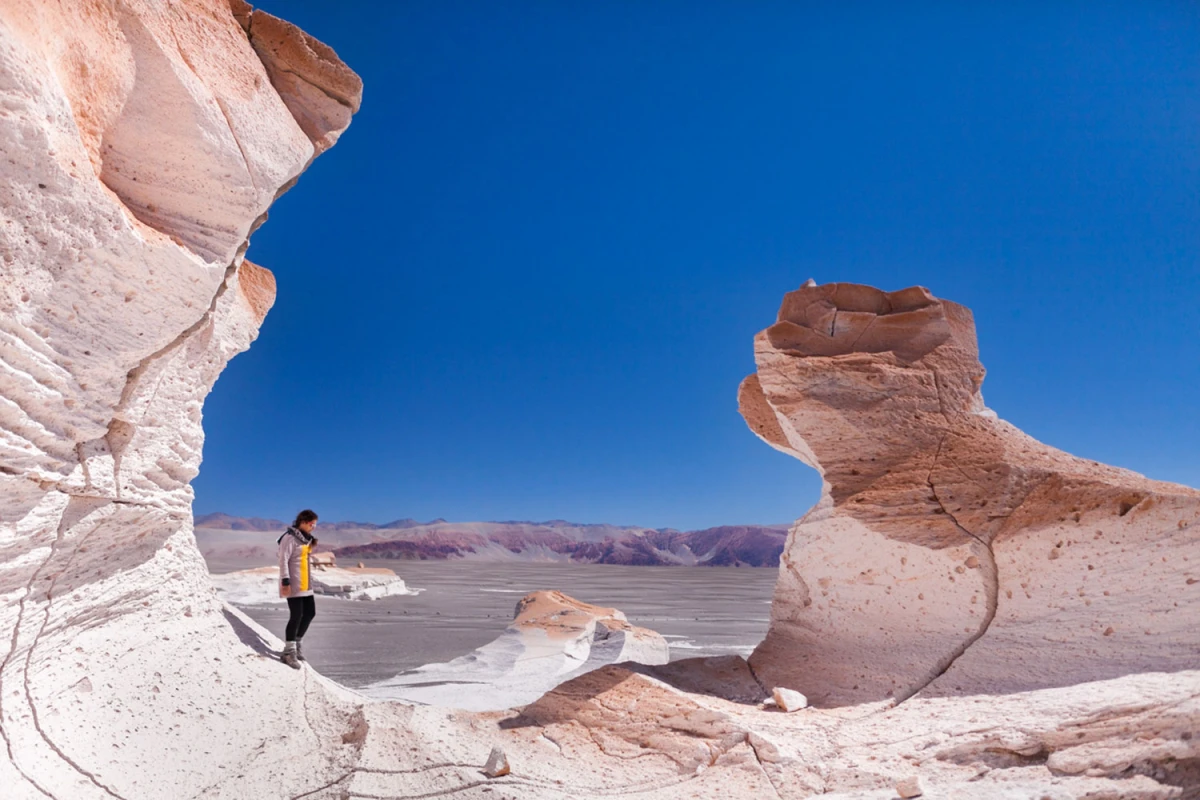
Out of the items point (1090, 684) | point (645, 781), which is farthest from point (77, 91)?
point (1090, 684)

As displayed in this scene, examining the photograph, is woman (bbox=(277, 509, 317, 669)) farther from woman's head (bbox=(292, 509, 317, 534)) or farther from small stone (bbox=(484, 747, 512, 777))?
small stone (bbox=(484, 747, 512, 777))

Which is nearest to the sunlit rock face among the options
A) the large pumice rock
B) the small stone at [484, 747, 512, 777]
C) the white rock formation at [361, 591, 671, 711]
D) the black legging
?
the black legging

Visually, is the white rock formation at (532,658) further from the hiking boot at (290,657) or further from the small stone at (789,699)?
the small stone at (789,699)

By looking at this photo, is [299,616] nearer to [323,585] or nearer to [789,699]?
[789,699]

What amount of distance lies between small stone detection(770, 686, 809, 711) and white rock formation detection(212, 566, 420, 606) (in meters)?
8.73

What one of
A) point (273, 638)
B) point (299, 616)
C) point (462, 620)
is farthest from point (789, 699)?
point (462, 620)

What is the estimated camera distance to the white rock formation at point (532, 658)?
534 centimetres

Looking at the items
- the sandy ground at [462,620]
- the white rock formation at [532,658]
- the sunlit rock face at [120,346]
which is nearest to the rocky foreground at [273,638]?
the sunlit rock face at [120,346]

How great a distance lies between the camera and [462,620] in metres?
10.1

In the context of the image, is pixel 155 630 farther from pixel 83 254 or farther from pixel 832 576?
pixel 832 576

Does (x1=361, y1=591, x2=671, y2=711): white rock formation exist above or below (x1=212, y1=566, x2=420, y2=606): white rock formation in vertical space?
above

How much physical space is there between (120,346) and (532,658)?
15.8ft

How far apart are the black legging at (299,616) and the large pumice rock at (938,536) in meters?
3.14

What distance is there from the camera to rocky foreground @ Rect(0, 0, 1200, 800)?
2.61 meters
